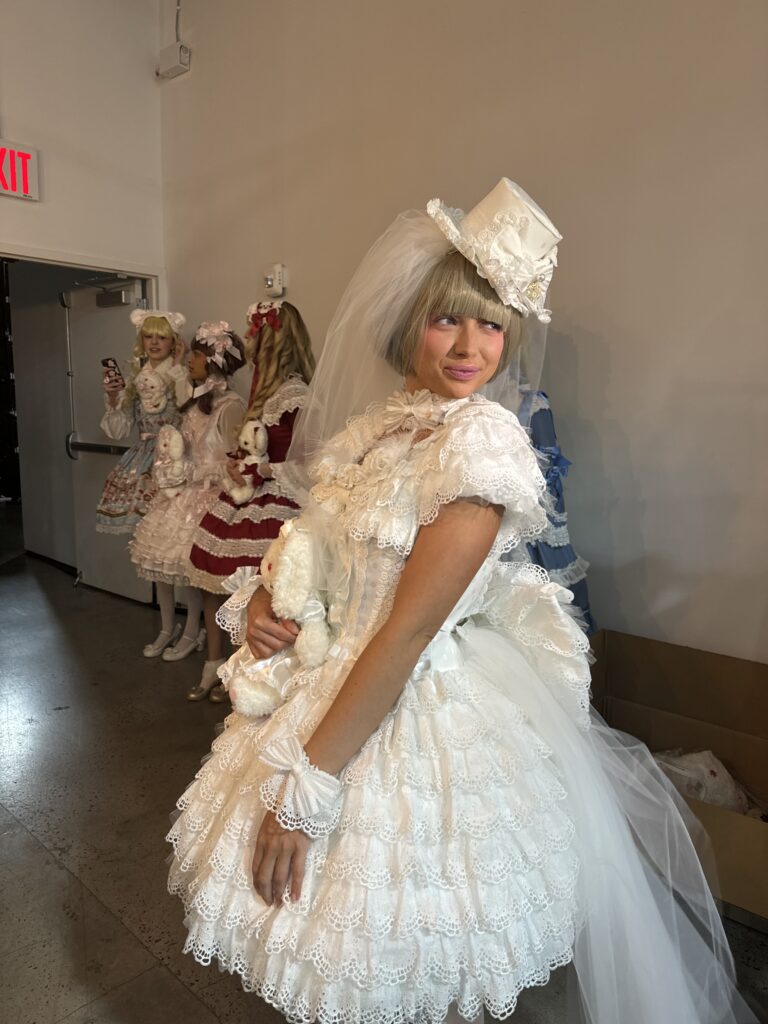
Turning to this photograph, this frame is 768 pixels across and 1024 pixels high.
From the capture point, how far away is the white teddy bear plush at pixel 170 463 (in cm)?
294

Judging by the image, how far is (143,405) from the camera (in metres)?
3.09

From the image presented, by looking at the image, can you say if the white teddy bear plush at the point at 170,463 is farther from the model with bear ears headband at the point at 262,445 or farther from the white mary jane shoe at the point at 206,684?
the white mary jane shoe at the point at 206,684

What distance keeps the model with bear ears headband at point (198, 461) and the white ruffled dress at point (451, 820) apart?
182 centimetres

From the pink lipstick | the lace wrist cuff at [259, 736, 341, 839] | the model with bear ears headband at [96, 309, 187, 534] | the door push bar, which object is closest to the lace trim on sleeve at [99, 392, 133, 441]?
the model with bear ears headband at [96, 309, 187, 534]

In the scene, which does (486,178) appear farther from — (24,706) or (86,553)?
(86,553)

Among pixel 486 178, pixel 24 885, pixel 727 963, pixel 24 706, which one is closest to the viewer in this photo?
pixel 727 963

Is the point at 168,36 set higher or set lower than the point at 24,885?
higher

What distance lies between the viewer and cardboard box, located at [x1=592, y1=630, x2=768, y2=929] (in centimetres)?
195

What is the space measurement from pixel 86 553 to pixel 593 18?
3.87 meters

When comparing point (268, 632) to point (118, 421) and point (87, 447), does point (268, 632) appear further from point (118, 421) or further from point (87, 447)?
point (87, 447)

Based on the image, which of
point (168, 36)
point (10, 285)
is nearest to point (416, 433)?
point (168, 36)

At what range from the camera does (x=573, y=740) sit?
1062 millimetres

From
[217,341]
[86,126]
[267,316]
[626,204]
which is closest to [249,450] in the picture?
[267,316]

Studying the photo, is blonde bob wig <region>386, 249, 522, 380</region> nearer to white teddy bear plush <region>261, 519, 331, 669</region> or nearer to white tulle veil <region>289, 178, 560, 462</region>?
white tulle veil <region>289, 178, 560, 462</region>
